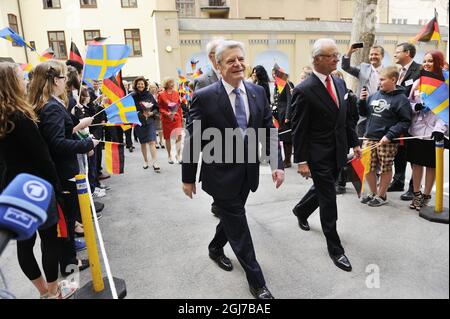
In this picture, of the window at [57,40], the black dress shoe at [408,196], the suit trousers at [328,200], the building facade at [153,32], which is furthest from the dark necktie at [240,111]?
the window at [57,40]

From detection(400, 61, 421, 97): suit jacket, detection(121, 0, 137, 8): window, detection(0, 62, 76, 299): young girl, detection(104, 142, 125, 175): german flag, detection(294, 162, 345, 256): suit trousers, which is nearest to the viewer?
detection(0, 62, 76, 299): young girl

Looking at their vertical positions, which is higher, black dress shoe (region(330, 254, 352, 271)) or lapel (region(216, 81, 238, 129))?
lapel (region(216, 81, 238, 129))

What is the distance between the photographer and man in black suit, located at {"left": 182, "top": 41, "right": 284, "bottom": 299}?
93.0 inches

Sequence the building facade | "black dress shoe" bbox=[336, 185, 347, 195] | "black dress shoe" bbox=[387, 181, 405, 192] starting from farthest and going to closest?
the building facade → "black dress shoe" bbox=[336, 185, 347, 195] → "black dress shoe" bbox=[387, 181, 405, 192]

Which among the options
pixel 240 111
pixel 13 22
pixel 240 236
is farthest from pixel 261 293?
pixel 13 22

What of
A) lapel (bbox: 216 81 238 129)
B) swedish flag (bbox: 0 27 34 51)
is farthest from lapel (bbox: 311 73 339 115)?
swedish flag (bbox: 0 27 34 51)

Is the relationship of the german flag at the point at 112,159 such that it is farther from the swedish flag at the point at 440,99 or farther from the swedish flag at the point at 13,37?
the swedish flag at the point at 440,99

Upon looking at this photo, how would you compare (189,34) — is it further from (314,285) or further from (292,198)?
(314,285)

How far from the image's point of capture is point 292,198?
15.1 ft

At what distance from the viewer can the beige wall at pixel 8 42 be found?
65.4ft

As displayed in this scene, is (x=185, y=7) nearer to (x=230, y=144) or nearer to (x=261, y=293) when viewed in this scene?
(x=230, y=144)

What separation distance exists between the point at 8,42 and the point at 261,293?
2394cm

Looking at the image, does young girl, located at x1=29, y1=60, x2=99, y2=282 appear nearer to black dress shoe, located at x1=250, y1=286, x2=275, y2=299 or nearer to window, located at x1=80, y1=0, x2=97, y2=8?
black dress shoe, located at x1=250, y1=286, x2=275, y2=299

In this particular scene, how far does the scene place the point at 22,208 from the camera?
0.94 meters
